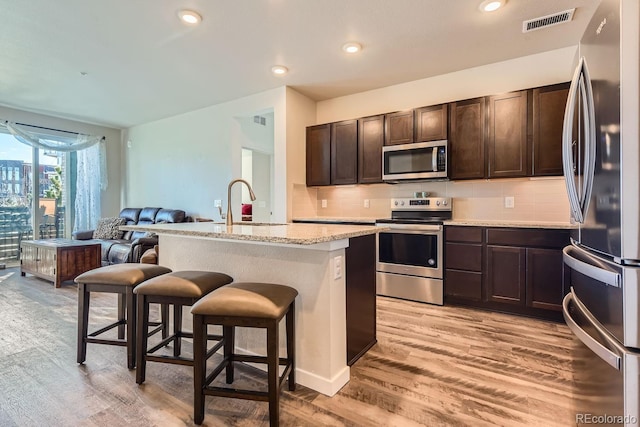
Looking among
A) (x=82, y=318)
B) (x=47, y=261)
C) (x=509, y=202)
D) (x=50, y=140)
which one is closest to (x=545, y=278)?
(x=509, y=202)

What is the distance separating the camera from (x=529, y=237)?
2980 mm

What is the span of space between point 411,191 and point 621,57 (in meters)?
3.09

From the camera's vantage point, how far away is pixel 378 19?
2686mm

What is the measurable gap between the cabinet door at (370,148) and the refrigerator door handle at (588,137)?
267cm

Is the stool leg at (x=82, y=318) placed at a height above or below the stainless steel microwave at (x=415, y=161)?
below

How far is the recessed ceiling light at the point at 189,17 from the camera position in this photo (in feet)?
8.46

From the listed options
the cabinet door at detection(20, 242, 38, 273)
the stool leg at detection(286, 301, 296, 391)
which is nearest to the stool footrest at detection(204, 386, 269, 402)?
the stool leg at detection(286, 301, 296, 391)

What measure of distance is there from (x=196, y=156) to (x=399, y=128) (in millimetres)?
3413

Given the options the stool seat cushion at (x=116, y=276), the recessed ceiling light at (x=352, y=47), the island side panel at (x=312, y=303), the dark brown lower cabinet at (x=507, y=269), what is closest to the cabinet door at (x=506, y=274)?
the dark brown lower cabinet at (x=507, y=269)

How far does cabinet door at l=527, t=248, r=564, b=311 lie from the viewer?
9.43 ft

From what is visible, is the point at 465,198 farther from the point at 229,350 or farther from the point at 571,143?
the point at 229,350

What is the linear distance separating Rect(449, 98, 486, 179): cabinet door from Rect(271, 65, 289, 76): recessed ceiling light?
1.93m

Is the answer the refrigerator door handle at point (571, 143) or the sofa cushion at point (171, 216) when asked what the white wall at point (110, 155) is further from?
the refrigerator door handle at point (571, 143)

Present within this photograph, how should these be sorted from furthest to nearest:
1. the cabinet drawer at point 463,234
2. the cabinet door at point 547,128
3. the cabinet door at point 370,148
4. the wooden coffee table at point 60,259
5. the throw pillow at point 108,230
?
the throw pillow at point 108,230 → the wooden coffee table at point 60,259 → the cabinet door at point 370,148 → the cabinet drawer at point 463,234 → the cabinet door at point 547,128
